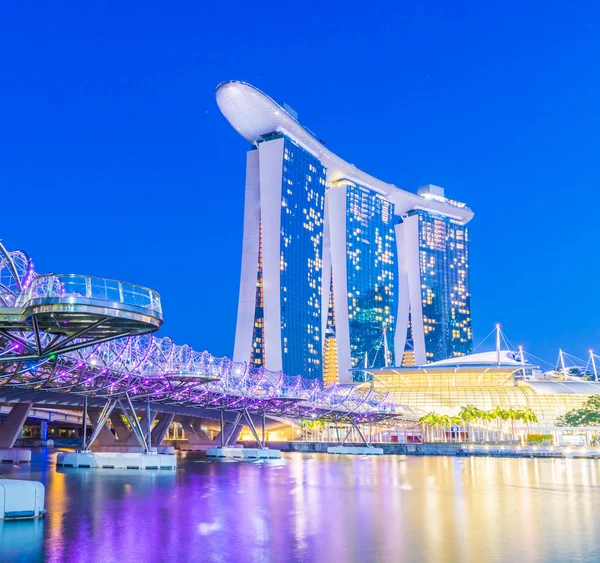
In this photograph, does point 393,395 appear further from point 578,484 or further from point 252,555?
point 252,555

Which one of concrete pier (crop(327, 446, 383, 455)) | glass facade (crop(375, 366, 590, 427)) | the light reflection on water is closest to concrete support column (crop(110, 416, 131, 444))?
concrete pier (crop(327, 446, 383, 455))

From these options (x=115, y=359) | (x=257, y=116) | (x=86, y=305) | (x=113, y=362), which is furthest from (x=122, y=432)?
(x=257, y=116)

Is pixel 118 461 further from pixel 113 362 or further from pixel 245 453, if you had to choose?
pixel 245 453

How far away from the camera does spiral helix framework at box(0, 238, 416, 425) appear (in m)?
20.8

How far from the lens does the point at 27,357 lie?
2309 cm

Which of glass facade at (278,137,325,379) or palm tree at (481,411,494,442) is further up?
glass facade at (278,137,325,379)

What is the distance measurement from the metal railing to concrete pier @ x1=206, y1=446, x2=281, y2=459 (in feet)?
180

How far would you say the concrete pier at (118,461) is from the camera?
166 feet

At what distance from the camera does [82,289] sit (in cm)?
2055

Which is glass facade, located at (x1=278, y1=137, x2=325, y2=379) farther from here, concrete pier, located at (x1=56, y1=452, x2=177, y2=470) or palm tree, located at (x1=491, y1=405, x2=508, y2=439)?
concrete pier, located at (x1=56, y1=452, x2=177, y2=470)

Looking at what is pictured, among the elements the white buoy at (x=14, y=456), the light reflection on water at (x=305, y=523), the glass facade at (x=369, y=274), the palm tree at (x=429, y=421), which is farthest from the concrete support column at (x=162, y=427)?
the glass facade at (x=369, y=274)

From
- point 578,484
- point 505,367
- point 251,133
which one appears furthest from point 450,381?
point 578,484

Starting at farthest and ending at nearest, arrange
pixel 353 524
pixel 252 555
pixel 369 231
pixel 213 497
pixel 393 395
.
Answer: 1. pixel 369 231
2. pixel 393 395
3. pixel 213 497
4. pixel 353 524
5. pixel 252 555

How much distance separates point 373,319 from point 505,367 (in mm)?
57961
